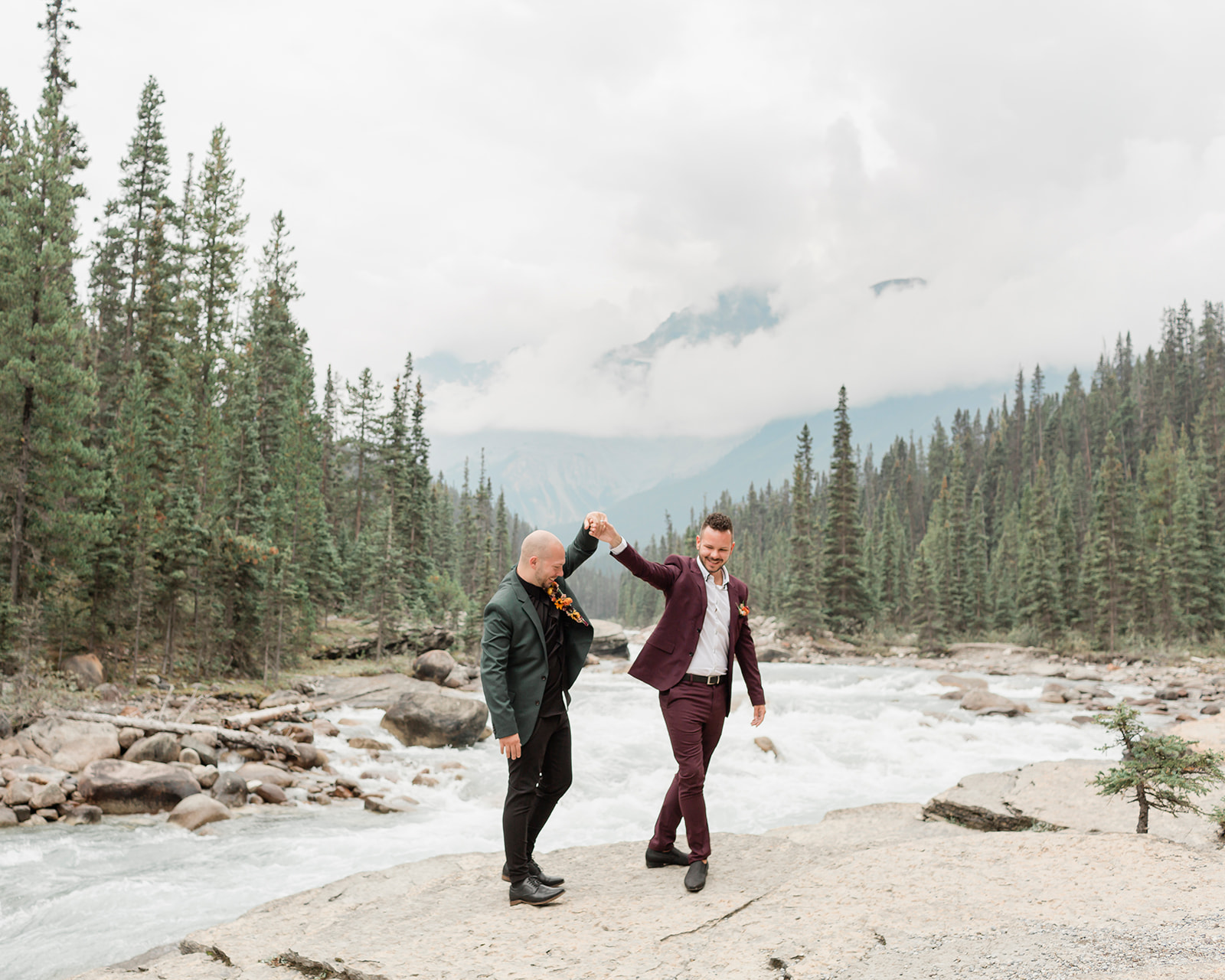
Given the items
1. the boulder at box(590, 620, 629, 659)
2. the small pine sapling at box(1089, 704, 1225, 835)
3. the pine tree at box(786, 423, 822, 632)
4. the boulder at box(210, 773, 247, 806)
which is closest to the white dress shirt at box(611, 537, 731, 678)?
the small pine sapling at box(1089, 704, 1225, 835)

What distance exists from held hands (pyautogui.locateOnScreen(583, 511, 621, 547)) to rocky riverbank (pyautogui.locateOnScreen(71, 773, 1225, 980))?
7.76ft

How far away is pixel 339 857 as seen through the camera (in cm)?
944

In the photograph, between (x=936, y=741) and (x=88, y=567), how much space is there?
21890 mm

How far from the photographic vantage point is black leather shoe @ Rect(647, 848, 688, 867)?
5.55 m

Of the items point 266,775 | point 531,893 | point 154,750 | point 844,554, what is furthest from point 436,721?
point 844,554

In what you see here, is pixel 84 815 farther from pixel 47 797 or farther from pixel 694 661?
pixel 694 661

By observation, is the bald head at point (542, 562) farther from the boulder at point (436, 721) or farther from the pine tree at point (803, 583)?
the pine tree at point (803, 583)

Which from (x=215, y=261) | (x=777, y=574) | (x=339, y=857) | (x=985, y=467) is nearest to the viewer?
(x=339, y=857)

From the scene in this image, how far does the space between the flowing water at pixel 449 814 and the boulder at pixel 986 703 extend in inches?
17.0

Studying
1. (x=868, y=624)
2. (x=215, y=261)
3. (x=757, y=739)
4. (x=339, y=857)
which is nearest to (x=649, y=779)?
(x=757, y=739)

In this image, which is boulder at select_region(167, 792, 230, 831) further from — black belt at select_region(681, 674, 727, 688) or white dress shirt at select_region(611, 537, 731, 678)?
white dress shirt at select_region(611, 537, 731, 678)

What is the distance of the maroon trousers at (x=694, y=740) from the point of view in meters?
5.12

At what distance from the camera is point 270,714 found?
17.1m

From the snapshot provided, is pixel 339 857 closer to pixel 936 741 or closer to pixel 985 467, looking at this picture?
pixel 936 741
